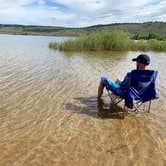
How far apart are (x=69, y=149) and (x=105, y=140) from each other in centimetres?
74

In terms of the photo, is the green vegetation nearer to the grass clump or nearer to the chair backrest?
the grass clump

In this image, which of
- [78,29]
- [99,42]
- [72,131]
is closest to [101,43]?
[99,42]

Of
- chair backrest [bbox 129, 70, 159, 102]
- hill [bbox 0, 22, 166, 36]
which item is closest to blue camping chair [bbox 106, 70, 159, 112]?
chair backrest [bbox 129, 70, 159, 102]

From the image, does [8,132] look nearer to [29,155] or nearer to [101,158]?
[29,155]

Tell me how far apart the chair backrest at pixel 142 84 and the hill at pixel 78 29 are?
78924mm

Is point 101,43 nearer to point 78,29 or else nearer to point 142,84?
point 142,84

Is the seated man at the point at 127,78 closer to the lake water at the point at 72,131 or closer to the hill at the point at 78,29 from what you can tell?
the lake water at the point at 72,131

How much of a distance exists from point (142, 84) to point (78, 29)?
114m

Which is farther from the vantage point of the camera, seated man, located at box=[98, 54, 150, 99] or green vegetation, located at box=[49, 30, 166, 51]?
green vegetation, located at box=[49, 30, 166, 51]

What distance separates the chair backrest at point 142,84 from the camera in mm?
5746

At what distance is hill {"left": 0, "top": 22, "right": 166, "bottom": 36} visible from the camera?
315 feet

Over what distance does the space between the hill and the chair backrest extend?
78.9m

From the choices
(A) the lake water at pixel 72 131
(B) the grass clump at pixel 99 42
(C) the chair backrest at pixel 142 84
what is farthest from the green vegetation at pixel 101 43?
(C) the chair backrest at pixel 142 84

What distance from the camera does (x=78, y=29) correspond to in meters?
117
